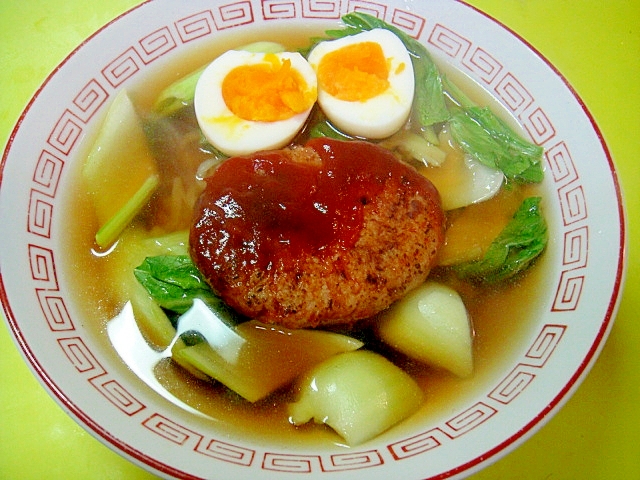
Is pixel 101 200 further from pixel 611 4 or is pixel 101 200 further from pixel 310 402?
pixel 611 4

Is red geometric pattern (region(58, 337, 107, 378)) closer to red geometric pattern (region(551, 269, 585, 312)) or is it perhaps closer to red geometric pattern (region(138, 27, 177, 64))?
red geometric pattern (region(138, 27, 177, 64))

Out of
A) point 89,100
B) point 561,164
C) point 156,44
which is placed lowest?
point 89,100

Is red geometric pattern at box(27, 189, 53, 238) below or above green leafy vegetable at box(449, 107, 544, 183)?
below

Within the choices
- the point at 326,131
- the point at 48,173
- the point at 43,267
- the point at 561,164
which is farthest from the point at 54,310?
the point at 561,164

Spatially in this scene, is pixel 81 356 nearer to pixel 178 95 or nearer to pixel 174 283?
pixel 174 283

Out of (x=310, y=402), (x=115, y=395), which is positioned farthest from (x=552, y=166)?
(x=115, y=395)

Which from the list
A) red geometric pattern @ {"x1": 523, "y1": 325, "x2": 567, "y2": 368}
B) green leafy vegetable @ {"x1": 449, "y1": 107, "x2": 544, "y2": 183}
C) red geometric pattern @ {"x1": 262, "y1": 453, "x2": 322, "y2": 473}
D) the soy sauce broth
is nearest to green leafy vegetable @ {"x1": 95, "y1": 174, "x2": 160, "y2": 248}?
the soy sauce broth

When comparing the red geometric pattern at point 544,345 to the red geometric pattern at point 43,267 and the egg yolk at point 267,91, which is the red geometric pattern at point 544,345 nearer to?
the egg yolk at point 267,91

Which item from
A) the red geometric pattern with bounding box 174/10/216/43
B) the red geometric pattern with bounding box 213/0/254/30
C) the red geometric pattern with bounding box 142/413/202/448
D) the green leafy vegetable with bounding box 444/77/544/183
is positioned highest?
the green leafy vegetable with bounding box 444/77/544/183
